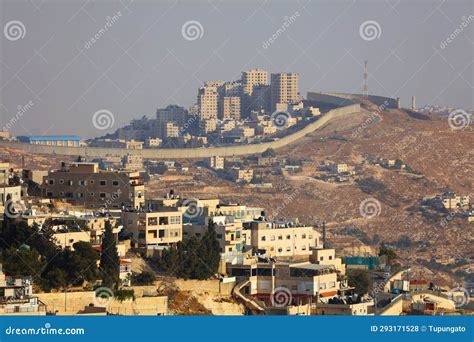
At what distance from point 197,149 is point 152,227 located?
48456 millimetres

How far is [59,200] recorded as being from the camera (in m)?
28.2

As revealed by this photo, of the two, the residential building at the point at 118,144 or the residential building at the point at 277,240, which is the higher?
the residential building at the point at 118,144

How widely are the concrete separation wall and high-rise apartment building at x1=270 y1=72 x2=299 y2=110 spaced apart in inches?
135

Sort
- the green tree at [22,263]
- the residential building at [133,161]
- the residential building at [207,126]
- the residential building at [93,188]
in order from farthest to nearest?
the residential building at [207,126], the residential building at [133,161], the residential building at [93,188], the green tree at [22,263]

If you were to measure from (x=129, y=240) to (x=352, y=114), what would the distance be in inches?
2464

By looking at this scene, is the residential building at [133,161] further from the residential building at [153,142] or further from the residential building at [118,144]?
the residential building at [153,142]

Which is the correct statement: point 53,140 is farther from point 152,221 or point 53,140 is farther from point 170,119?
point 152,221

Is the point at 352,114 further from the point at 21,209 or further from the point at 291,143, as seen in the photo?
the point at 21,209

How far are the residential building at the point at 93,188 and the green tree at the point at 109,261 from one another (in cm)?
559

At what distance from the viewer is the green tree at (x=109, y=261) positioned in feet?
70.8

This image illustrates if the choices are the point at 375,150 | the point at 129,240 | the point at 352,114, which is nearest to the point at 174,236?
the point at 129,240

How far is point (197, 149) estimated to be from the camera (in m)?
73.8

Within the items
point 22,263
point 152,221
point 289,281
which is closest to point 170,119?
point 152,221

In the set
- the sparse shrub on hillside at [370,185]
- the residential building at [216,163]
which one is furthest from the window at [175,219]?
the residential building at [216,163]
